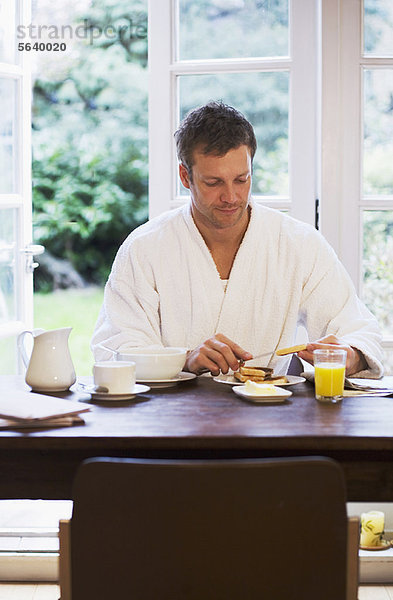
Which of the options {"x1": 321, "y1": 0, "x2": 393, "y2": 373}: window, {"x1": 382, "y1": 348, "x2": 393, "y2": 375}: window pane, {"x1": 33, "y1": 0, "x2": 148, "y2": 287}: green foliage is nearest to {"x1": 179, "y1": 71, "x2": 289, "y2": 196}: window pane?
{"x1": 321, "y1": 0, "x2": 393, "y2": 373}: window

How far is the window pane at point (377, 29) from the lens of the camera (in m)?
2.86

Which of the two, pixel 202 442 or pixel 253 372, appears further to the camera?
pixel 253 372

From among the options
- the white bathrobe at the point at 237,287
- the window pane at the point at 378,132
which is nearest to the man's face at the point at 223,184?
the white bathrobe at the point at 237,287

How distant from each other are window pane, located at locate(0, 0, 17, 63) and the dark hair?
A: 1.02 metres

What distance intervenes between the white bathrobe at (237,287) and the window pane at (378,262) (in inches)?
21.2

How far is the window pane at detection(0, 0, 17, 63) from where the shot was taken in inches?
117

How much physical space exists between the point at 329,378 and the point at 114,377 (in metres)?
0.42

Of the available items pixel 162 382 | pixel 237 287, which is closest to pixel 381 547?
pixel 237 287

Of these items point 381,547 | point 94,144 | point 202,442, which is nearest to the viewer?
point 202,442

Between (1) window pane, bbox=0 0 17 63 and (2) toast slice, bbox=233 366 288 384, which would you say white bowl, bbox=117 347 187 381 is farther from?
(1) window pane, bbox=0 0 17 63

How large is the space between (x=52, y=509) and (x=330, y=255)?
163 cm

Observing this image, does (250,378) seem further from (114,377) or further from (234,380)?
(114,377)

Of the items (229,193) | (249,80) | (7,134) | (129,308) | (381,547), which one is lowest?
(381,547)

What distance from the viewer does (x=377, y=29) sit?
9.38ft
